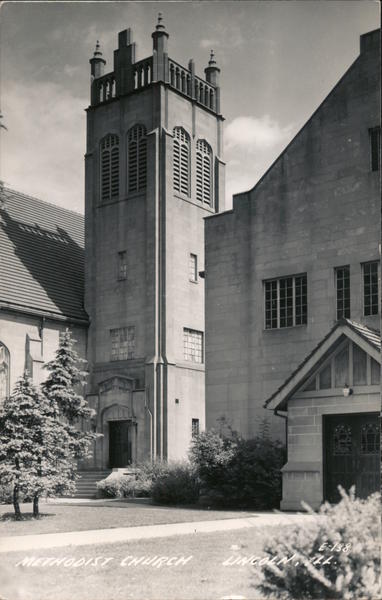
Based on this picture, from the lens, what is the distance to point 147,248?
130 feet

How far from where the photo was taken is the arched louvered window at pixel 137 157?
40531 millimetres

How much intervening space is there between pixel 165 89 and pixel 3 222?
1107cm

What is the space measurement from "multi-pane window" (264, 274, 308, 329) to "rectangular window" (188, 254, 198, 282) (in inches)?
539

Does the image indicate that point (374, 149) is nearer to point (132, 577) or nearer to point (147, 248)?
point (132, 577)

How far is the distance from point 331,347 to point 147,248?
21.3 metres

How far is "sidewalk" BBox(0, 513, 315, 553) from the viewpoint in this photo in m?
13.0

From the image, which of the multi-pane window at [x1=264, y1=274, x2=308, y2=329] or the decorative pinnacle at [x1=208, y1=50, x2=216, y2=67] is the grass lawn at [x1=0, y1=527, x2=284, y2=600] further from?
the multi-pane window at [x1=264, y1=274, x2=308, y2=329]

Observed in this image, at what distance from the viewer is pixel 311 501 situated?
2011cm

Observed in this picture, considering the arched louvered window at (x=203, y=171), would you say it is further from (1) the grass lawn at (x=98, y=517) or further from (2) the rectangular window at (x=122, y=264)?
(1) the grass lawn at (x=98, y=517)

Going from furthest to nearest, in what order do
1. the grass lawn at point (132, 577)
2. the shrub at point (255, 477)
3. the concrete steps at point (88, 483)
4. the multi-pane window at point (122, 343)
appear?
1. the multi-pane window at point (122, 343)
2. the concrete steps at point (88, 483)
3. the shrub at point (255, 477)
4. the grass lawn at point (132, 577)

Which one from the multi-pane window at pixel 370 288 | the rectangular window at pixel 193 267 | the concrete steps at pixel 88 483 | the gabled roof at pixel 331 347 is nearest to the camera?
the gabled roof at pixel 331 347

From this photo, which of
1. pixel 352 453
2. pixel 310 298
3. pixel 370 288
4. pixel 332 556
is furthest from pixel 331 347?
pixel 332 556

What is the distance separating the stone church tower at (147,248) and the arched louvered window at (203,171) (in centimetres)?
6

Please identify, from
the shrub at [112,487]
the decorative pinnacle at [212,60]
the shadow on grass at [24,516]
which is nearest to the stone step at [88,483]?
the shrub at [112,487]
